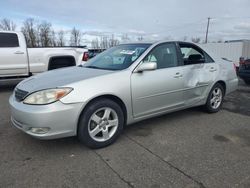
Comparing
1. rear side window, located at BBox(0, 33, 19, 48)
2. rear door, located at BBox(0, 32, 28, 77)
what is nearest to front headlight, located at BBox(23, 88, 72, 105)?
rear door, located at BBox(0, 32, 28, 77)

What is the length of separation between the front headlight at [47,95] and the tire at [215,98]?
3.17m

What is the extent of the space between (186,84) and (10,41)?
5.95 metres

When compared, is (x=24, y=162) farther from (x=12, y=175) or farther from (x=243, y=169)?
(x=243, y=169)

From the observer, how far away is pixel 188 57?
459 cm

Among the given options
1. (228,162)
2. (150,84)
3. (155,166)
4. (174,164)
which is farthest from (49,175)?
(228,162)

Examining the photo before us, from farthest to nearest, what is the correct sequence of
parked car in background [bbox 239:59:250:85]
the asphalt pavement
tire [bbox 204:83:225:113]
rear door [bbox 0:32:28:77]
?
parked car in background [bbox 239:59:250:85] → rear door [bbox 0:32:28:77] → tire [bbox 204:83:225:113] → the asphalt pavement

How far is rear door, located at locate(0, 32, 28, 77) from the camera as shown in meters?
7.33

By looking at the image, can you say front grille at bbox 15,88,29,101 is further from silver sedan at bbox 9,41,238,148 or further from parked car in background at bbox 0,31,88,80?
parked car in background at bbox 0,31,88,80

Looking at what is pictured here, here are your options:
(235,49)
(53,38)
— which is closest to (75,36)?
(53,38)

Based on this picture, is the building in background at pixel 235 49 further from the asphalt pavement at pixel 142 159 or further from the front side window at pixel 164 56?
the asphalt pavement at pixel 142 159

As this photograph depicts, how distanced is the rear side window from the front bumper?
5168 millimetres

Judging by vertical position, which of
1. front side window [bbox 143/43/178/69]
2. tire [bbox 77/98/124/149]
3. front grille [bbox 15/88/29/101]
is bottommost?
tire [bbox 77/98/124/149]

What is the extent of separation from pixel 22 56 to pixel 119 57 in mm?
4717

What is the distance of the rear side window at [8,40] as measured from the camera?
7.37 m
